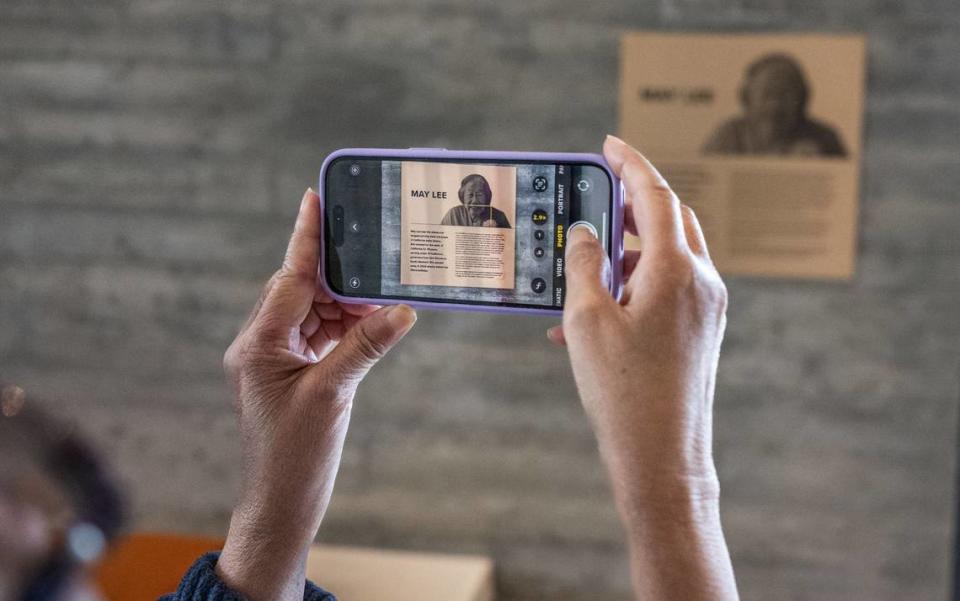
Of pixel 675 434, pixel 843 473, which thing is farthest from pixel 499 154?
pixel 843 473

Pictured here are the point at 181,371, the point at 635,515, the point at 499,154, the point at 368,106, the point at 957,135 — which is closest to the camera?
the point at 635,515

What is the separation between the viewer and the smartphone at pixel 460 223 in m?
0.77

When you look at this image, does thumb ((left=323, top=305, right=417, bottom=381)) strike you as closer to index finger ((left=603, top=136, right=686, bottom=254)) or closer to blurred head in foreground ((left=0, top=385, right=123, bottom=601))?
index finger ((left=603, top=136, right=686, bottom=254))

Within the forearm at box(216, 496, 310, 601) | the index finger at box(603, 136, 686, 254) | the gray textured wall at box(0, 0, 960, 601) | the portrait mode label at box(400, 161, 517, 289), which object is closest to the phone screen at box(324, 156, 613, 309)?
the portrait mode label at box(400, 161, 517, 289)

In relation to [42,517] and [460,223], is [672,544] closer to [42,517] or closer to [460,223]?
[460,223]

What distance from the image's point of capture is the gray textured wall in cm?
160

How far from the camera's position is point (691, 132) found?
1613 millimetres

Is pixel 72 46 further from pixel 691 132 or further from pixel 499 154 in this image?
pixel 499 154

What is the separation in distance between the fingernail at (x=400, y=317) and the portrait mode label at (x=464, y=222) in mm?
49

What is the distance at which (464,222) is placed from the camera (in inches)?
31.1

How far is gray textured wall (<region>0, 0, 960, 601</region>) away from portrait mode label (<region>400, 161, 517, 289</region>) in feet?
2.90

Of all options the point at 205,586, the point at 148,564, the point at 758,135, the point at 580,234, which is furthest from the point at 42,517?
the point at 758,135

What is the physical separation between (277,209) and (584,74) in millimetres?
630

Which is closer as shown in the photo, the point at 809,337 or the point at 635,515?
the point at 635,515
